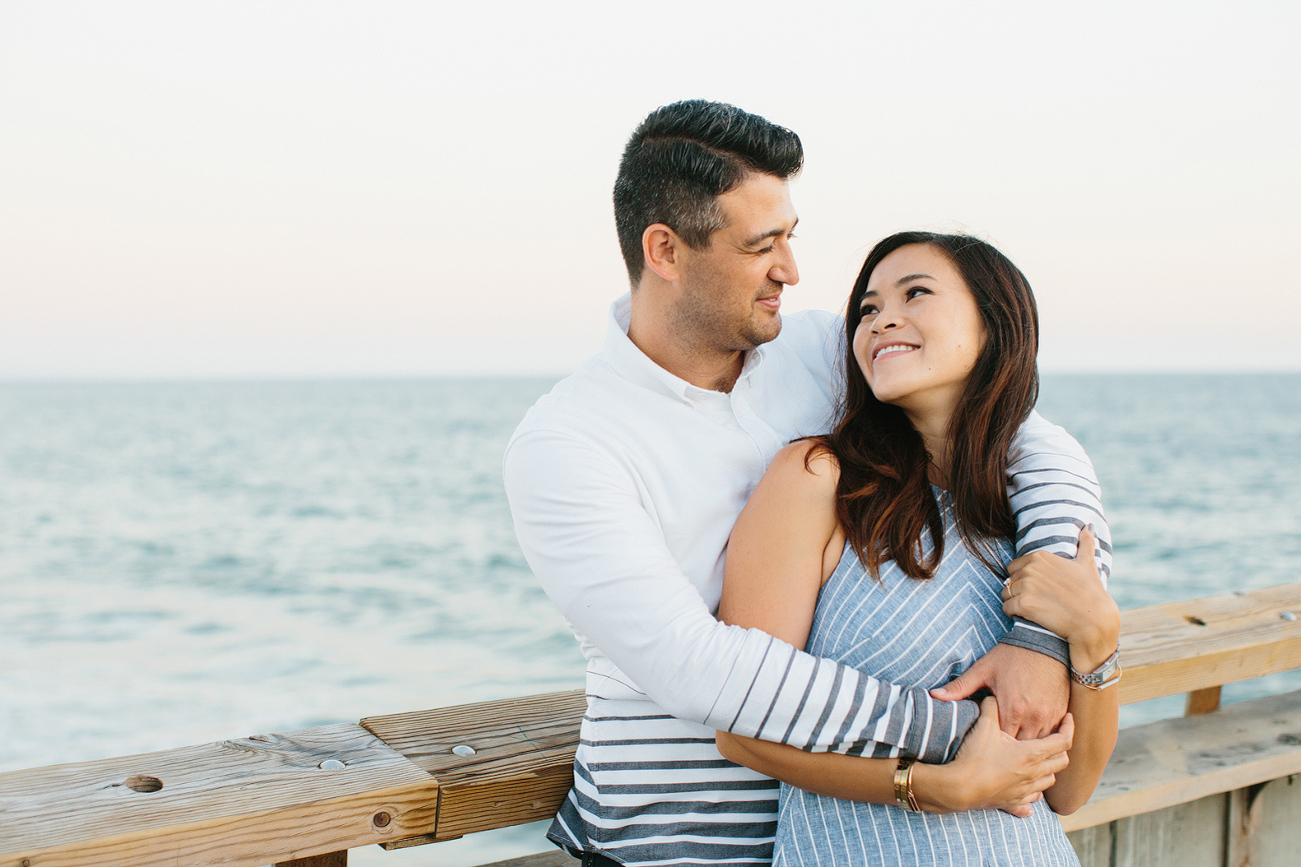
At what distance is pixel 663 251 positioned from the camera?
1978mm

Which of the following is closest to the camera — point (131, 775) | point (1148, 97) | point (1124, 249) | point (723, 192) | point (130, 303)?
point (131, 775)

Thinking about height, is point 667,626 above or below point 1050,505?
below

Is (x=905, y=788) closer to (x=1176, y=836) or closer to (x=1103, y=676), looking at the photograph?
(x=1103, y=676)

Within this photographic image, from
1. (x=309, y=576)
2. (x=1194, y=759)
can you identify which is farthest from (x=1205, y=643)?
(x=309, y=576)

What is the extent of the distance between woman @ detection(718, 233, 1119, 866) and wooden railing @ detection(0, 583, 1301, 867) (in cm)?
34

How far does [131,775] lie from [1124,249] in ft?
84.2

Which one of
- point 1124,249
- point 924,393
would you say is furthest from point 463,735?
point 1124,249

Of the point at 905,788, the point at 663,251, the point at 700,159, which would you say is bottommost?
the point at 905,788

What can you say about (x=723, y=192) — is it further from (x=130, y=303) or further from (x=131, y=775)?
(x=130, y=303)

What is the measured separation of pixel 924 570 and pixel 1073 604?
→ 22cm

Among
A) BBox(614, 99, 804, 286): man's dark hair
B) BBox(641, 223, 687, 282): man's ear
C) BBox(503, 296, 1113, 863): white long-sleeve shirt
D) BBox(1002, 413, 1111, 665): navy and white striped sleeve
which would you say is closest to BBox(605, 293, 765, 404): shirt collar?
BBox(503, 296, 1113, 863): white long-sleeve shirt

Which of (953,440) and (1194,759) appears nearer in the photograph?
(953,440)

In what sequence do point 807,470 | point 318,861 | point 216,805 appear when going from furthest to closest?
1. point 807,470
2. point 318,861
3. point 216,805

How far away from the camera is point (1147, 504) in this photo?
1834 cm
